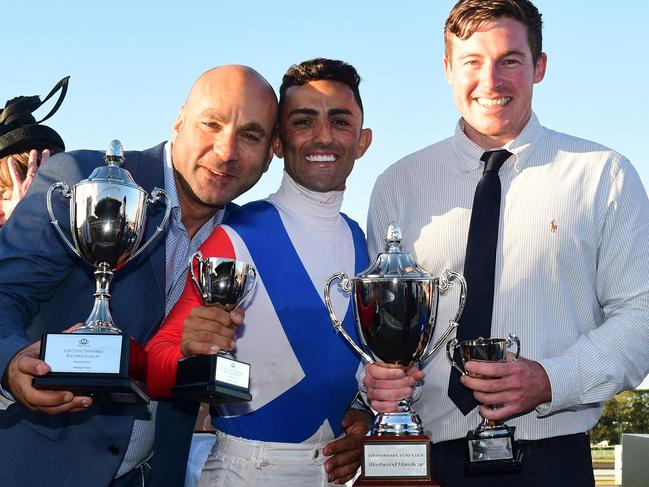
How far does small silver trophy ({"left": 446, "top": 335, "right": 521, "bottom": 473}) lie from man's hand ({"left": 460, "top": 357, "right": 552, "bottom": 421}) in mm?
54

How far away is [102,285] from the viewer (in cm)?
329

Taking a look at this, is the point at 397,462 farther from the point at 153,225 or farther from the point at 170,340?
the point at 153,225

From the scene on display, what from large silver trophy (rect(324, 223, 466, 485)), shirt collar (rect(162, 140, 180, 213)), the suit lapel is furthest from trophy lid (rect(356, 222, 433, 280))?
shirt collar (rect(162, 140, 180, 213))

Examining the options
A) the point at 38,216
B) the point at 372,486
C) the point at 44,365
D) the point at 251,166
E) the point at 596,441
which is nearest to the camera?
the point at 44,365

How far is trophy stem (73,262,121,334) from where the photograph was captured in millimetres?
3115

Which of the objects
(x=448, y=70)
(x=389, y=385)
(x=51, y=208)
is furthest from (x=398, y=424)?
(x=448, y=70)

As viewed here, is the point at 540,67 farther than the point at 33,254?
Yes

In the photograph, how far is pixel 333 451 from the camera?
149 inches

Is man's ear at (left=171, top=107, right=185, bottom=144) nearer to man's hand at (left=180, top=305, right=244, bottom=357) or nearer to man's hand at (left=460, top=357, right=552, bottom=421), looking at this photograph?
man's hand at (left=180, top=305, right=244, bottom=357)

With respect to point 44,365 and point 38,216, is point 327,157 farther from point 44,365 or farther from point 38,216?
point 44,365

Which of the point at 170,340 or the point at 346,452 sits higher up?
the point at 170,340

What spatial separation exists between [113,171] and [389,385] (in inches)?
52.1

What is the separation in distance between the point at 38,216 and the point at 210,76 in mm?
1080

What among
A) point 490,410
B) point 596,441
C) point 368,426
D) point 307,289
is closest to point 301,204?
point 307,289
